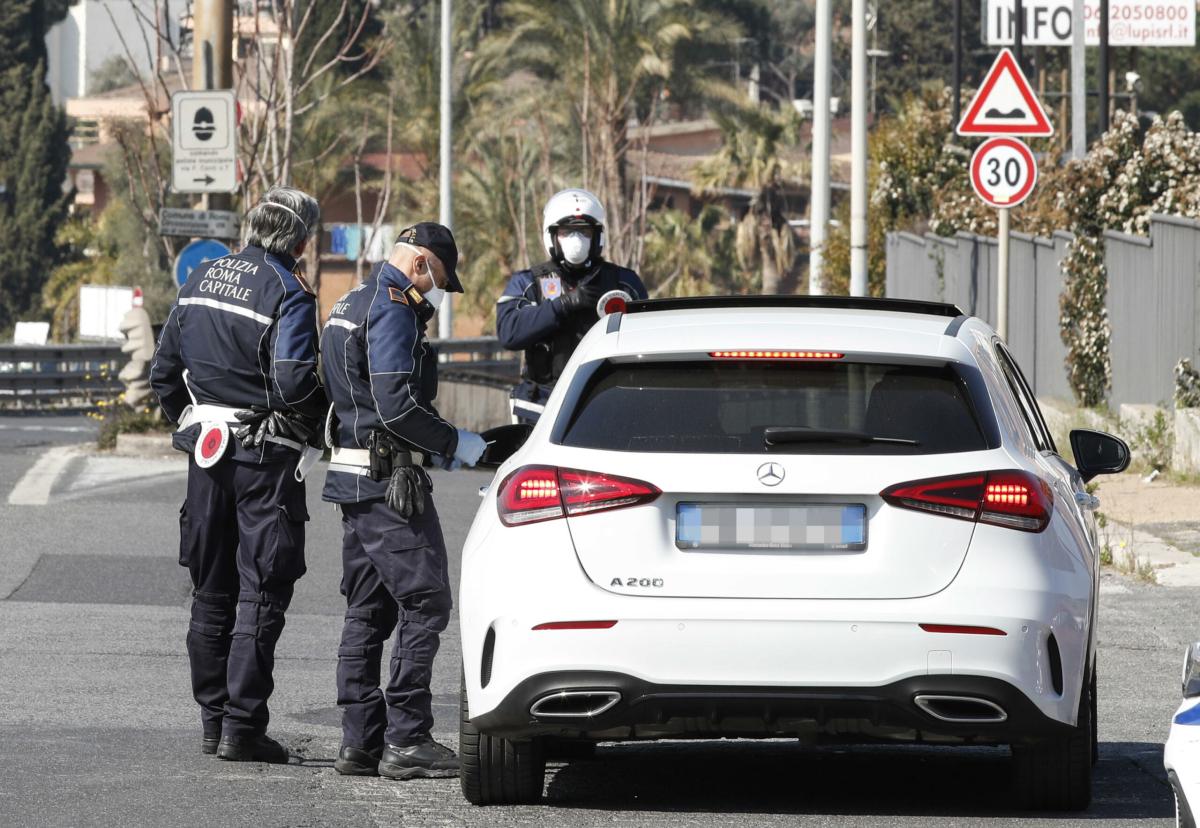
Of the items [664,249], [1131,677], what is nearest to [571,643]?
[1131,677]

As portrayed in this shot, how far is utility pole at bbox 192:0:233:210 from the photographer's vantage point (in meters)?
19.3

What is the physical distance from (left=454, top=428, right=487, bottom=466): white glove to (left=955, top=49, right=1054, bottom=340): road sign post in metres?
12.8

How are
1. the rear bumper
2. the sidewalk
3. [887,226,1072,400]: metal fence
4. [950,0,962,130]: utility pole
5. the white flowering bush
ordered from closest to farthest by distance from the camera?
the rear bumper → the sidewalk → the white flowering bush → [887,226,1072,400]: metal fence → [950,0,962,130]: utility pole

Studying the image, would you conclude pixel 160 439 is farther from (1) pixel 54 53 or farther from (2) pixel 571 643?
(1) pixel 54 53

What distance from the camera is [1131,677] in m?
9.32

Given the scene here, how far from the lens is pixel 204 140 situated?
18922 mm

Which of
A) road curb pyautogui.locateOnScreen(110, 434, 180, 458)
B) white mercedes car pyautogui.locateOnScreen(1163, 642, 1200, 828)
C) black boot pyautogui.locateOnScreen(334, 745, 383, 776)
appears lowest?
black boot pyautogui.locateOnScreen(334, 745, 383, 776)

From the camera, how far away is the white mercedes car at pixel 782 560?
5.95 meters

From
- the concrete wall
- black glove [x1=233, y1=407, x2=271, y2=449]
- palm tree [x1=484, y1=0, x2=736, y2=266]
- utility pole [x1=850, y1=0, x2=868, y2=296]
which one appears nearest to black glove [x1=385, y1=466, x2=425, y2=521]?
black glove [x1=233, y1=407, x2=271, y2=449]

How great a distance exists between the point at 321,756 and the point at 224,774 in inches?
20.3

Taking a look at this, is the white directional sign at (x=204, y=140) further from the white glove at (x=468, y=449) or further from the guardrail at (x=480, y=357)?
the guardrail at (x=480, y=357)

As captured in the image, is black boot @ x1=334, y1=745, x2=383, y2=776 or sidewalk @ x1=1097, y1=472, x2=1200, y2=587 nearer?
black boot @ x1=334, y1=745, x2=383, y2=776

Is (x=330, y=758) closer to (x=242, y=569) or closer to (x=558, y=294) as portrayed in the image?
(x=242, y=569)

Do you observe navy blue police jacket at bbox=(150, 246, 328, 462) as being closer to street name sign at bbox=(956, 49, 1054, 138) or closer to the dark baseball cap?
the dark baseball cap
